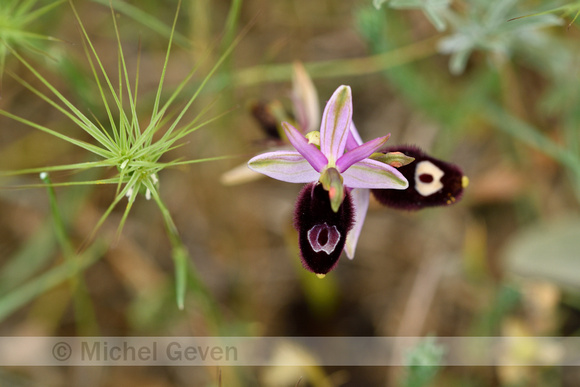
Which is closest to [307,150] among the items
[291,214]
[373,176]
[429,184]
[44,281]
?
[373,176]

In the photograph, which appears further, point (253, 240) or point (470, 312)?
point (253, 240)

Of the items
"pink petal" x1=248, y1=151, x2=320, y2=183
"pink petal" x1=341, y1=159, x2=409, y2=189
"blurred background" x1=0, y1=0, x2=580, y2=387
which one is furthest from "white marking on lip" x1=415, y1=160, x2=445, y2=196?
"blurred background" x1=0, y1=0, x2=580, y2=387

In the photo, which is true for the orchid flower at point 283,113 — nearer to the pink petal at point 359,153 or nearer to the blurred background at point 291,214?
the blurred background at point 291,214

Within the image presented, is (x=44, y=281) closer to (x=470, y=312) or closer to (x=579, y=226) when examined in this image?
(x=470, y=312)

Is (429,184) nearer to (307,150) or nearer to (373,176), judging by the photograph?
(373,176)

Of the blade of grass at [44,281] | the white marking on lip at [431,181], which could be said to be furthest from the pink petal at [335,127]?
the blade of grass at [44,281]

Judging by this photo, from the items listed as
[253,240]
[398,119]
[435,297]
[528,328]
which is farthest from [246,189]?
[528,328]

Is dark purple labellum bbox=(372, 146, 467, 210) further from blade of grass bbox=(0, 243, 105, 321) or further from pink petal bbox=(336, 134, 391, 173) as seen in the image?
blade of grass bbox=(0, 243, 105, 321)
